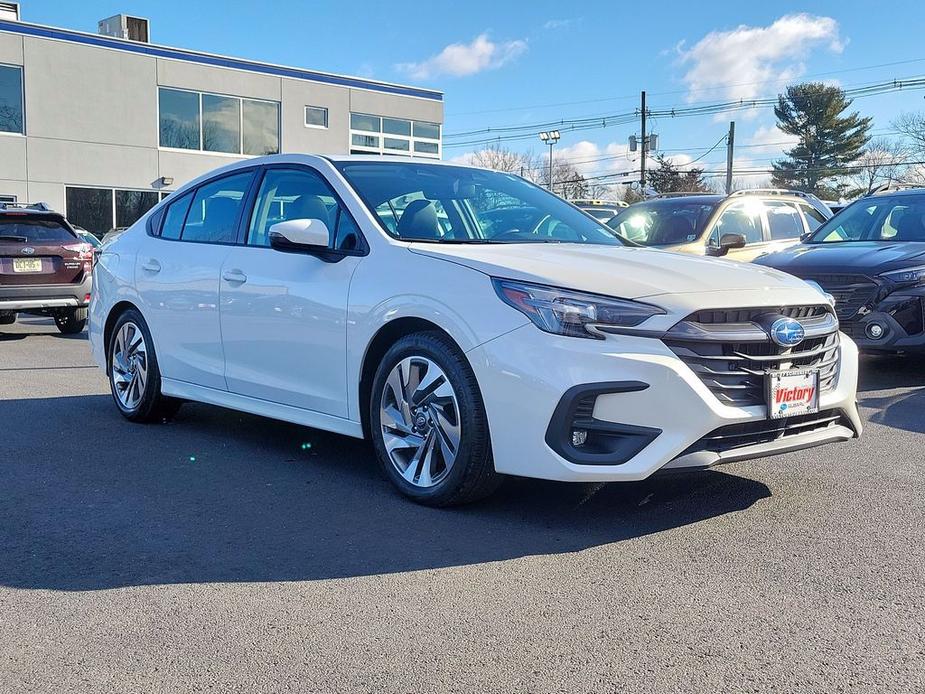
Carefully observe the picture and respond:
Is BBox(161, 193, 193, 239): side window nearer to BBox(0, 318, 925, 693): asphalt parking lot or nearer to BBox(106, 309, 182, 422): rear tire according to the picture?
BBox(106, 309, 182, 422): rear tire

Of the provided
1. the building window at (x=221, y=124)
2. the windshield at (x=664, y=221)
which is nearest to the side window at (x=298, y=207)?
the windshield at (x=664, y=221)

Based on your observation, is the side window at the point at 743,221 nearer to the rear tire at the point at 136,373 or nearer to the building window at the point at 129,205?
the rear tire at the point at 136,373

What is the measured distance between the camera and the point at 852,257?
8.29m

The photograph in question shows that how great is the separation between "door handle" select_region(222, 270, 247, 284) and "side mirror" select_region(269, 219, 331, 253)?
2.02 ft

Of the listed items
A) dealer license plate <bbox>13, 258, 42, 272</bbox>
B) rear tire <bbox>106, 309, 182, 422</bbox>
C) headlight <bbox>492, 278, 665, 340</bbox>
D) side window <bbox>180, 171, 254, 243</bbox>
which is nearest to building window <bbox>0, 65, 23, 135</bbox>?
dealer license plate <bbox>13, 258, 42, 272</bbox>

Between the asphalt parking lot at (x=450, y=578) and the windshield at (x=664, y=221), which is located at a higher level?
the windshield at (x=664, y=221)

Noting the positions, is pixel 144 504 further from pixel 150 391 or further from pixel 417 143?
pixel 417 143

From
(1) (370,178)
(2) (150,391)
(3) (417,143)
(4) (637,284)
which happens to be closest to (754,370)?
(4) (637,284)

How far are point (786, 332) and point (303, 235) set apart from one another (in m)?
2.27

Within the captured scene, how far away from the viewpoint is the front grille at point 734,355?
12.9 ft

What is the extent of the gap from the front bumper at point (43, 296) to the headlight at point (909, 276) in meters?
8.87

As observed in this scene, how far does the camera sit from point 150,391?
639 cm

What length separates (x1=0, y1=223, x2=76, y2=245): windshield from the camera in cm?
1209

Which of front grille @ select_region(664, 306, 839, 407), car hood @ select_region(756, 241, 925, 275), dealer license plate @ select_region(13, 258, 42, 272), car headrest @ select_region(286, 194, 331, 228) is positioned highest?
car headrest @ select_region(286, 194, 331, 228)
